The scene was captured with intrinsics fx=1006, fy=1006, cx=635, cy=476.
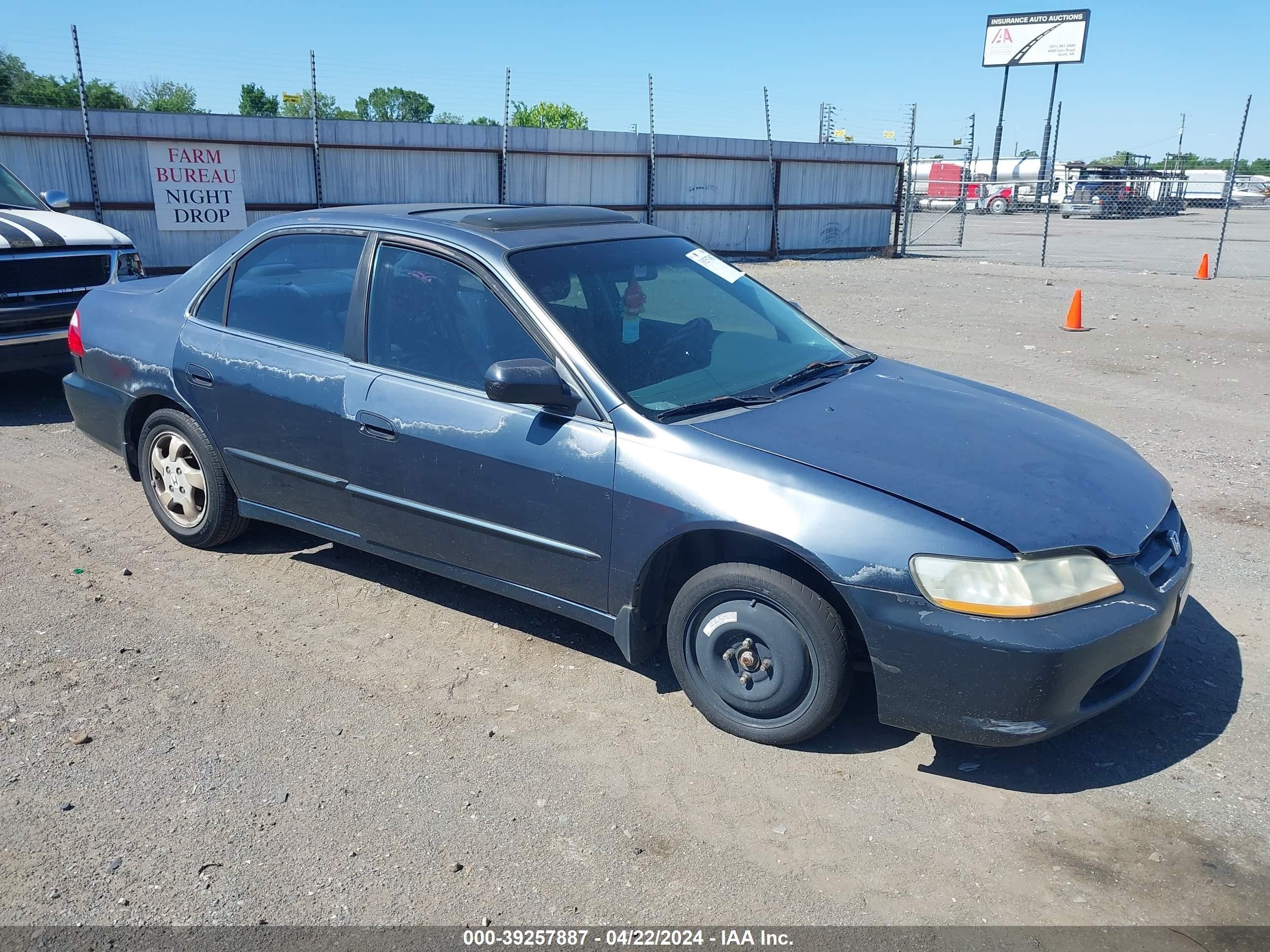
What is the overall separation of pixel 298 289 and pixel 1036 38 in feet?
201

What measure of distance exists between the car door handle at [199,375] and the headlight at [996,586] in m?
3.32

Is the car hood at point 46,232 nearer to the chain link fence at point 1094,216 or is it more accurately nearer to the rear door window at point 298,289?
the rear door window at point 298,289

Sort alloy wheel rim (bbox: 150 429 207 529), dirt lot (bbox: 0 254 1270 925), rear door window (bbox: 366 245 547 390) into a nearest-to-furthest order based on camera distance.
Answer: dirt lot (bbox: 0 254 1270 925)
rear door window (bbox: 366 245 547 390)
alloy wheel rim (bbox: 150 429 207 529)

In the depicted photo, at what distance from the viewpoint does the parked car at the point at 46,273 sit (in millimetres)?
7316

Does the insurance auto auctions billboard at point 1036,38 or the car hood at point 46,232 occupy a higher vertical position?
the insurance auto auctions billboard at point 1036,38

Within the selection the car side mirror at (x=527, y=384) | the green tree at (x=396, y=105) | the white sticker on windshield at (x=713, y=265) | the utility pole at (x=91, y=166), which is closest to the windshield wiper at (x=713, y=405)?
the car side mirror at (x=527, y=384)

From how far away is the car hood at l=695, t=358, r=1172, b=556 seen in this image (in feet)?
10.4

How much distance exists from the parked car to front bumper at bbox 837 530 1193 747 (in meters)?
6.21

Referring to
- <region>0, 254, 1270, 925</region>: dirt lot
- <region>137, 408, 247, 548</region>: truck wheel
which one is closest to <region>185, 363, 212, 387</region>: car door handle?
<region>137, 408, 247, 548</region>: truck wheel

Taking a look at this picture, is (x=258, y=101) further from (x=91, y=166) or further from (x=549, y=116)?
(x=91, y=166)

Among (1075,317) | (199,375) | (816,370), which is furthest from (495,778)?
(1075,317)

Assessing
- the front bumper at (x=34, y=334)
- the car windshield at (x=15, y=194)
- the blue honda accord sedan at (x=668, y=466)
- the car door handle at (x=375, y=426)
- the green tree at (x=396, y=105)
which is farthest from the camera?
the green tree at (x=396, y=105)

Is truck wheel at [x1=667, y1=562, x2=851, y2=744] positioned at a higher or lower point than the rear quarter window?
lower

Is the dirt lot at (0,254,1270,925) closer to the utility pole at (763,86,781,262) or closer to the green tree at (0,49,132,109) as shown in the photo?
the utility pole at (763,86,781,262)
